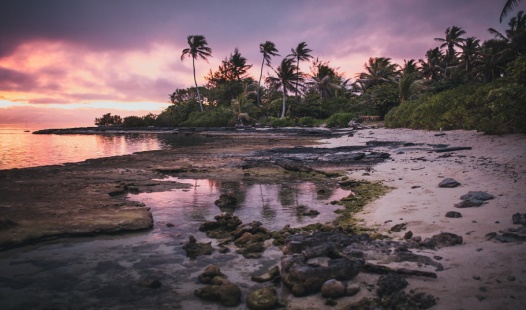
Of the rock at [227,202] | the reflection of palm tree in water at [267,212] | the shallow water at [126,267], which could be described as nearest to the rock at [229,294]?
the shallow water at [126,267]

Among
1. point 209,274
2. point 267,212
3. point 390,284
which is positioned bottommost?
point 267,212

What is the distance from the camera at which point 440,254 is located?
402 centimetres

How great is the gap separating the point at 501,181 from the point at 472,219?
9.26 ft

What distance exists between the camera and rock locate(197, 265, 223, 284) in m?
3.88

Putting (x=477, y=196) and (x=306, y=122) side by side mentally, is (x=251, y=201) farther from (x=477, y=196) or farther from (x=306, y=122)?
(x=306, y=122)

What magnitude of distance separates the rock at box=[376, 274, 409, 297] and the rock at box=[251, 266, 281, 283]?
45.6 inches

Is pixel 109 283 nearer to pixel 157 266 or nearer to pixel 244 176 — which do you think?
pixel 157 266

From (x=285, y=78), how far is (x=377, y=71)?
619 inches

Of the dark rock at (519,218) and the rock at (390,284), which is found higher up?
the dark rock at (519,218)

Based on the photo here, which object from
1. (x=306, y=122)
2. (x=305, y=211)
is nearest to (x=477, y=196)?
(x=305, y=211)

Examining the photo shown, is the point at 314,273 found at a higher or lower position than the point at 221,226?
higher

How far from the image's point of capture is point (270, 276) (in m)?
3.90

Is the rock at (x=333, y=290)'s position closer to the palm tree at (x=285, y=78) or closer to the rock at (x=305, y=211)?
the rock at (x=305, y=211)

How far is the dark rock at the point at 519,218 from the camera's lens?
4460mm
